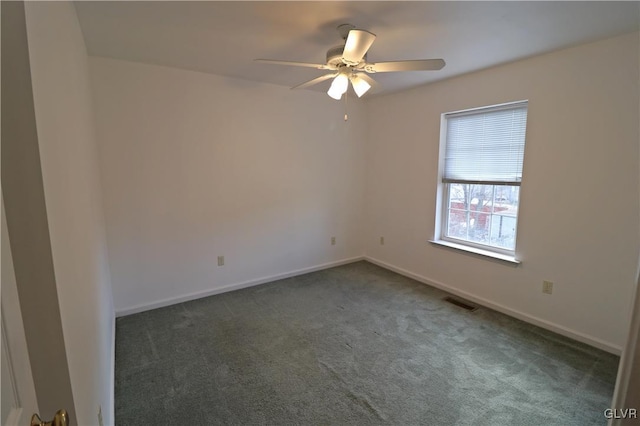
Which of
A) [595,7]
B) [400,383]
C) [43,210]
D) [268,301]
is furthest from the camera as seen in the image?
[268,301]

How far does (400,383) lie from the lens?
211cm

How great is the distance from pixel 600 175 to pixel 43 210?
3349mm

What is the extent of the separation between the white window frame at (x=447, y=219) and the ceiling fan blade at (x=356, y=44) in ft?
6.05

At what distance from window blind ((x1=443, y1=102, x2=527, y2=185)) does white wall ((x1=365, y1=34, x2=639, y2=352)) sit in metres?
0.13

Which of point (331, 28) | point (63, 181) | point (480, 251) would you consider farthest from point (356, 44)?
point (480, 251)

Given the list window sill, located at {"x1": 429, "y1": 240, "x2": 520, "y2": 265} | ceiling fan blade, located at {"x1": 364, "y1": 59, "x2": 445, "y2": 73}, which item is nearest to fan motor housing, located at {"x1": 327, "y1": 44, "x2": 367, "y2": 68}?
ceiling fan blade, located at {"x1": 364, "y1": 59, "x2": 445, "y2": 73}

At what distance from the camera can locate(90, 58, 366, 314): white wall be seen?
9.53ft

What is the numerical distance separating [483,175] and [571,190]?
0.83 meters

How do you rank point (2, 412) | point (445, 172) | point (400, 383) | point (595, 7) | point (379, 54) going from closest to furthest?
point (2, 412)
point (595, 7)
point (400, 383)
point (379, 54)
point (445, 172)

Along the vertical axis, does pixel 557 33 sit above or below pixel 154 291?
above

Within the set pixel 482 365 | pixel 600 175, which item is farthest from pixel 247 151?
pixel 600 175

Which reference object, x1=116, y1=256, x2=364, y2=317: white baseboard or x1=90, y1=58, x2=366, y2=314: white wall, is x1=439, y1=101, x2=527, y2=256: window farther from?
x1=116, y1=256, x2=364, y2=317: white baseboard

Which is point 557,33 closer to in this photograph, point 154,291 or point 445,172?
Answer: point 445,172

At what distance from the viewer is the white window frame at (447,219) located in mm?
3100
